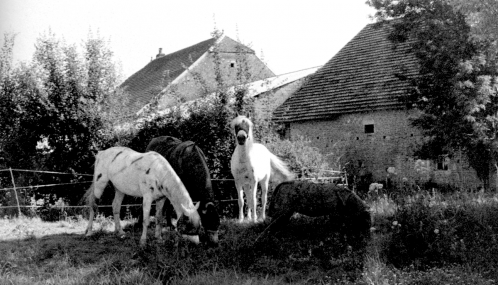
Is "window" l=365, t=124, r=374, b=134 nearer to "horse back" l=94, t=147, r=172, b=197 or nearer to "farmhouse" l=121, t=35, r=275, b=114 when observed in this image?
"farmhouse" l=121, t=35, r=275, b=114

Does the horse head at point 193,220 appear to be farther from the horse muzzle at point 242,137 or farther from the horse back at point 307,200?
the horse muzzle at point 242,137

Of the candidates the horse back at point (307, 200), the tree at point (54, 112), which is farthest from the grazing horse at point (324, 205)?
the tree at point (54, 112)

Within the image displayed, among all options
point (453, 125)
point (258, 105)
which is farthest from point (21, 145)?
point (453, 125)

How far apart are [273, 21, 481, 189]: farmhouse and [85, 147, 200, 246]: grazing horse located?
10.1 meters

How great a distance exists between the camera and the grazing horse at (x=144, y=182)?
7477mm

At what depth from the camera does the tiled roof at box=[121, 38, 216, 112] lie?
1117 inches

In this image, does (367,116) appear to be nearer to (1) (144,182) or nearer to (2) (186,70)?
(2) (186,70)

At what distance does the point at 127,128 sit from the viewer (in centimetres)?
1375

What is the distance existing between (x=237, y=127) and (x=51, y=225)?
16.1 ft

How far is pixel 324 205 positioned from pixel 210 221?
71.6 inches

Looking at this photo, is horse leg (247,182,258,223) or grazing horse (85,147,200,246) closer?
grazing horse (85,147,200,246)

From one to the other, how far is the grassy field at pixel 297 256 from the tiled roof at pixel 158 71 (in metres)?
19.8

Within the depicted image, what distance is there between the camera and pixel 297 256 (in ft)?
23.7

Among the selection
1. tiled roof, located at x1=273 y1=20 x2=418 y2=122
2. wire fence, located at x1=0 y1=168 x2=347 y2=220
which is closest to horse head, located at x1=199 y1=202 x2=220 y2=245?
wire fence, located at x1=0 y1=168 x2=347 y2=220
